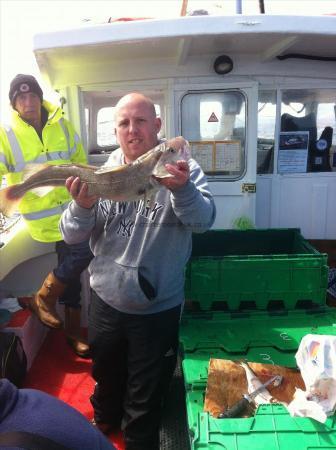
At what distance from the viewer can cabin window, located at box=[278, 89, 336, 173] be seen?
4.80 metres

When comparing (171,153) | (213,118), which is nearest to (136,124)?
(171,153)

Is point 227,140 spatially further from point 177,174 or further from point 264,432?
point 264,432

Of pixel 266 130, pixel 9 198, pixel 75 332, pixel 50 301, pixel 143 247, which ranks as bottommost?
pixel 75 332

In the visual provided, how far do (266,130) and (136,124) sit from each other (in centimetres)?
295

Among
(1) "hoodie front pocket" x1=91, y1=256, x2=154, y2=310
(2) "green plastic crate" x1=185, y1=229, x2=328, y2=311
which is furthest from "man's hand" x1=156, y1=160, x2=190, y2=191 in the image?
(2) "green plastic crate" x1=185, y1=229, x2=328, y2=311

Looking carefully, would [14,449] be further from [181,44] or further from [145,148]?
[181,44]

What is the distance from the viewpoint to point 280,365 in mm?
2500

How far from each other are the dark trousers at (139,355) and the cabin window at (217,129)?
2.42 meters

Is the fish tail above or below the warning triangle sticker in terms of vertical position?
below

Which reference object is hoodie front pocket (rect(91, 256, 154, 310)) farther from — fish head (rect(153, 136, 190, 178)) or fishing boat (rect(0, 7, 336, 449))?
fishing boat (rect(0, 7, 336, 449))

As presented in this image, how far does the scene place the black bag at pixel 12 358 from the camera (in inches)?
132

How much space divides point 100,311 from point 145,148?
109 cm

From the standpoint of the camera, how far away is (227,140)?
4574mm

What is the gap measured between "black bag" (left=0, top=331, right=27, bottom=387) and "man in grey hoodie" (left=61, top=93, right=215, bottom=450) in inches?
42.5
